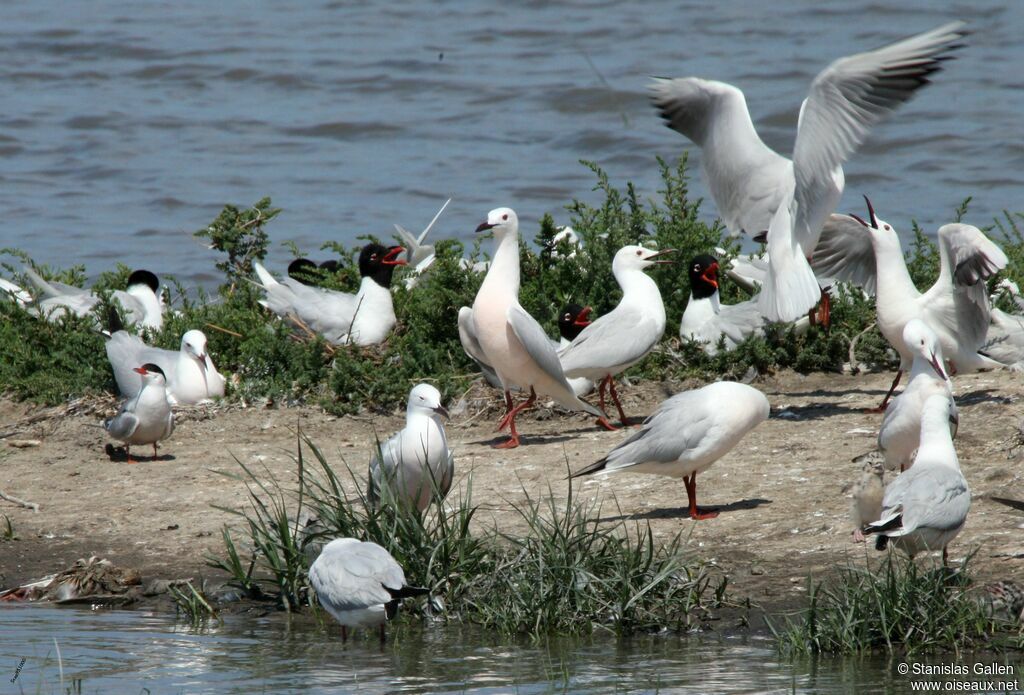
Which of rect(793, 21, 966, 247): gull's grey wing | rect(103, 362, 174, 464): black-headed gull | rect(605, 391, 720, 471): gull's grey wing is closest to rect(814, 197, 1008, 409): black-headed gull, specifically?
rect(793, 21, 966, 247): gull's grey wing

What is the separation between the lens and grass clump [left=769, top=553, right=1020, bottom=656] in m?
4.94

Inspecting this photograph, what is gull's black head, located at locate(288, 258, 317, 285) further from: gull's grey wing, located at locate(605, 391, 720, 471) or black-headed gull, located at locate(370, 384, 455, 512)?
gull's grey wing, located at locate(605, 391, 720, 471)

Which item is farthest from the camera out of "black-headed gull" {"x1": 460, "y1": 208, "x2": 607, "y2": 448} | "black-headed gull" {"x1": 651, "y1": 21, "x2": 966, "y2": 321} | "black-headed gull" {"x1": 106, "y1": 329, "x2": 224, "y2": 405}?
"black-headed gull" {"x1": 106, "y1": 329, "x2": 224, "y2": 405}

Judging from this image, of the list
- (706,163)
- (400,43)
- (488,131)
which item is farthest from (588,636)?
(400,43)

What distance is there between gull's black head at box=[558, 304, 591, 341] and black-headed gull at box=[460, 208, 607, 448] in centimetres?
72

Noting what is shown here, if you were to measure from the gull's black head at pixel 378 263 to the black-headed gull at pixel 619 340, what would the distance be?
7.60ft

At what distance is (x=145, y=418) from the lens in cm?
801

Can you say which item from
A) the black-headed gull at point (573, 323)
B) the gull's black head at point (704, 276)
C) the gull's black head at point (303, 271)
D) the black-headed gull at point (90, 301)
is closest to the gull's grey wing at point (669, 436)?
the black-headed gull at point (573, 323)

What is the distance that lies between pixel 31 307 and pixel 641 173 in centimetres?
948

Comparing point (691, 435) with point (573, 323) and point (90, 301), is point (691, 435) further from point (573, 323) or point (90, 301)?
point (90, 301)

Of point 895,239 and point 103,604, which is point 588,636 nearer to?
point 103,604

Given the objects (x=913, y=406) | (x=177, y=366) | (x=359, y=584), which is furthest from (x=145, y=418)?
(x=913, y=406)

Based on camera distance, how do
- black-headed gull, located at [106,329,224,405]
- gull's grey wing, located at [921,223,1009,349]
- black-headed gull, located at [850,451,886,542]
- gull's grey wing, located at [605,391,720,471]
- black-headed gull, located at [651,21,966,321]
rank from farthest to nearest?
black-headed gull, located at [106,329,224,405], black-headed gull, located at [651,21,966,321], gull's grey wing, located at [921,223,1009,349], gull's grey wing, located at [605,391,720,471], black-headed gull, located at [850,451,886,542]

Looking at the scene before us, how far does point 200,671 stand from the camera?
5086 mm
